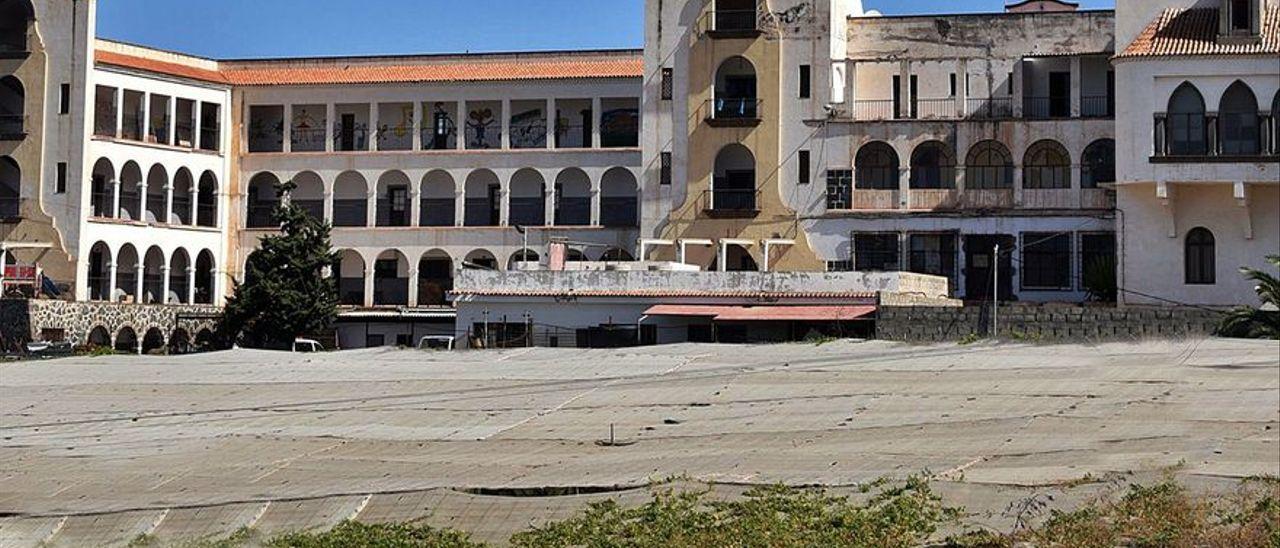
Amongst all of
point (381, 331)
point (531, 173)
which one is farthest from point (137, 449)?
point (531, 173)

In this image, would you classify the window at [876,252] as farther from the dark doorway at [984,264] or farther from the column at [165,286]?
the column at [165,286]

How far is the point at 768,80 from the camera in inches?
2613

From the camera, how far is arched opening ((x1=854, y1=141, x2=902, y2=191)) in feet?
214

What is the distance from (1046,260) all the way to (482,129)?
26190 millimetres

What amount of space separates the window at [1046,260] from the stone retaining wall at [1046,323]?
961 centimetres

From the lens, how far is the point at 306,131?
79.8 metres

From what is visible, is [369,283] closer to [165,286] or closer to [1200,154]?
[165,286]

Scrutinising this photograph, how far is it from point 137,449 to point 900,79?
39583mm

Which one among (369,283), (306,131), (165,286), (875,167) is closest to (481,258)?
(369,283)

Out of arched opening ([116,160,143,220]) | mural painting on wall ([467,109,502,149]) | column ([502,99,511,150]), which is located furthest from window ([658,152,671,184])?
arched opening ([116,160,143,220])

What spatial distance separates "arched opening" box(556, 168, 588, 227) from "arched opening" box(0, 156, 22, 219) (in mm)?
21263

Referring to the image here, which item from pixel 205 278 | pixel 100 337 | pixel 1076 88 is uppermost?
pixel 1076 88

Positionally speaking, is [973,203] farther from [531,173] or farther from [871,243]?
[531,173]

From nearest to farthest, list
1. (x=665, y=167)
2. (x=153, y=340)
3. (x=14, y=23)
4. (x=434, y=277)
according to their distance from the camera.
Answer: (x=665, y=167)
(x=153, y=340)
(x=14, y=23)
(x=434, y=277)
